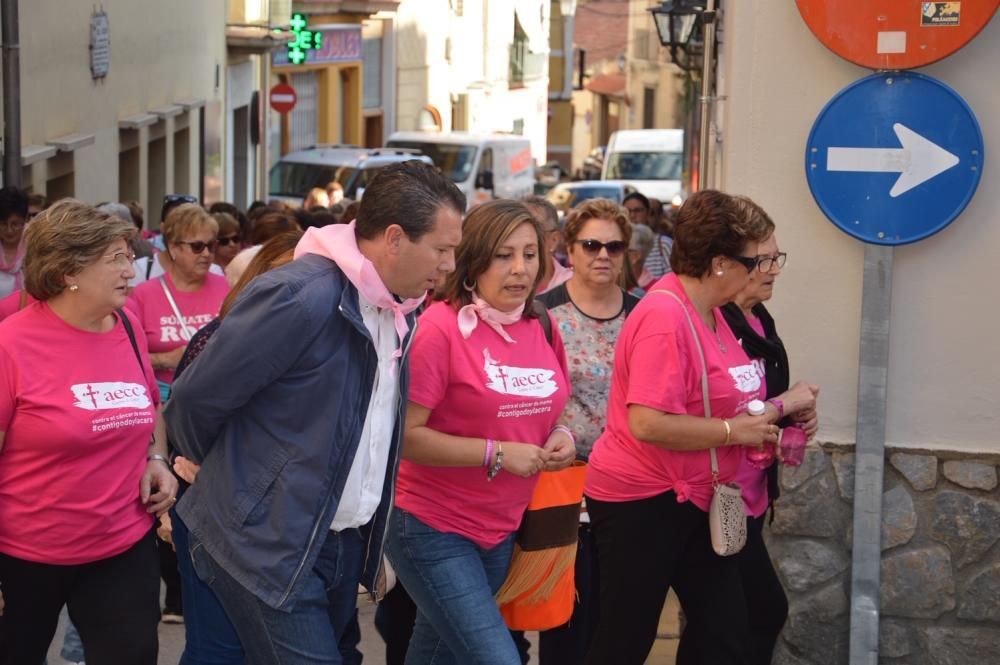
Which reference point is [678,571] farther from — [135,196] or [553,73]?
[553,73]

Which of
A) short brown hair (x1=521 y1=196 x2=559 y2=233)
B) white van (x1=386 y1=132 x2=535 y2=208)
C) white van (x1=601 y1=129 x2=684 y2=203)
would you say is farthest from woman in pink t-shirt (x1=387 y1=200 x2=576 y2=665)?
white van (x1=601 y1=129 x2=684 y2=203)

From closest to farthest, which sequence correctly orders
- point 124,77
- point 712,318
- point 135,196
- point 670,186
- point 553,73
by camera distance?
point 712,318
point 124,77
point 135,196
point 670,186
point 553,73

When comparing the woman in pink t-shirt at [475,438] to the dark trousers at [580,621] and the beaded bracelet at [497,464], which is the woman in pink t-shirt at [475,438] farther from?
the dark trousers at [580,621]

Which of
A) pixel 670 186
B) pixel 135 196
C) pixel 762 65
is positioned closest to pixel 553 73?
pixel 670 186

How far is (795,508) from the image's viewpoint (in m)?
6.00

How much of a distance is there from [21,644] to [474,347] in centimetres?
150

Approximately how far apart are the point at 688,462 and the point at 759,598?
669 millimetres

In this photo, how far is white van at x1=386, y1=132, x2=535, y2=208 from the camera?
95.2 feet

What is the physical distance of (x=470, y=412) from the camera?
462 centimetres

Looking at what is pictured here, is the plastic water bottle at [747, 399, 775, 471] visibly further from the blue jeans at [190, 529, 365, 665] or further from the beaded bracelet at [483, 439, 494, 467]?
the blue jeans at [190, 529, 365, 665]

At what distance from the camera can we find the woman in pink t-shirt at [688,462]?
15.9 feet

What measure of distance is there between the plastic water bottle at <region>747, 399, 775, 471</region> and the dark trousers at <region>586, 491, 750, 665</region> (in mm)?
233

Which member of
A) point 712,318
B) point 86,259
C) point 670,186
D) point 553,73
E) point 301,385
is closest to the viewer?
point 301,385

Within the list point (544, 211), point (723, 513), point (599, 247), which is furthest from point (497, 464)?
point (544, 211)
